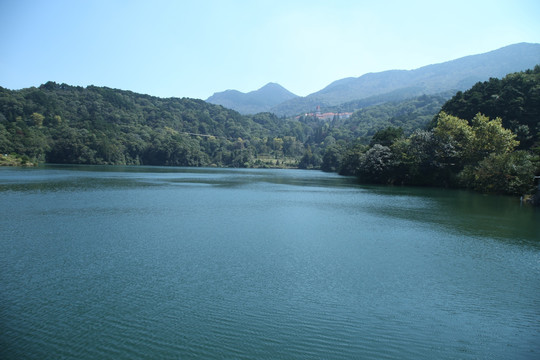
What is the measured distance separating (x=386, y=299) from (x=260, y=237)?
10.8m

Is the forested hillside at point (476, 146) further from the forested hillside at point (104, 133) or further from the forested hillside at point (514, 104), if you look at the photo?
the forested hillside at point (104, 133)

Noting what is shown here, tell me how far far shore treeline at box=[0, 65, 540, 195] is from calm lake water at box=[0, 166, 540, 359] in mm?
34306

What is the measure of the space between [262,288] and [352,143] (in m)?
128

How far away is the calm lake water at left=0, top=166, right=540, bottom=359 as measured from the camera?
990cm

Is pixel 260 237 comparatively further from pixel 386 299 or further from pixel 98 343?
pixel 98 343

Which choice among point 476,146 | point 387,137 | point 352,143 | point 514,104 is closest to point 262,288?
point 476,146

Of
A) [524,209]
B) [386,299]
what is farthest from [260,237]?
[524,209]

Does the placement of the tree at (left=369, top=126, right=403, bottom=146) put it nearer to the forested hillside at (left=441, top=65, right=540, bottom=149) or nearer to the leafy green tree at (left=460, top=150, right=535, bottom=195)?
the forested hillside at (left=441, top=65, right=540, bottom=149)

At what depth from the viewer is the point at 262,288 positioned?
550 inches

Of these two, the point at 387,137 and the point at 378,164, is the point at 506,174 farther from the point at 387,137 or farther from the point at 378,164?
the point at 387,137

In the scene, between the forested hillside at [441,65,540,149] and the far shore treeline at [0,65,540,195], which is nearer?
the far shore treeline at [0,65,540,195]

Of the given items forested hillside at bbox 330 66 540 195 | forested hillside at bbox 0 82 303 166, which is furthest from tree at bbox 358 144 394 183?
forested hillside at bbox 0 82 303 166

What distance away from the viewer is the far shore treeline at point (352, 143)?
58.0 meters

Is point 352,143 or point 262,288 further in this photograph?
point 352,143
